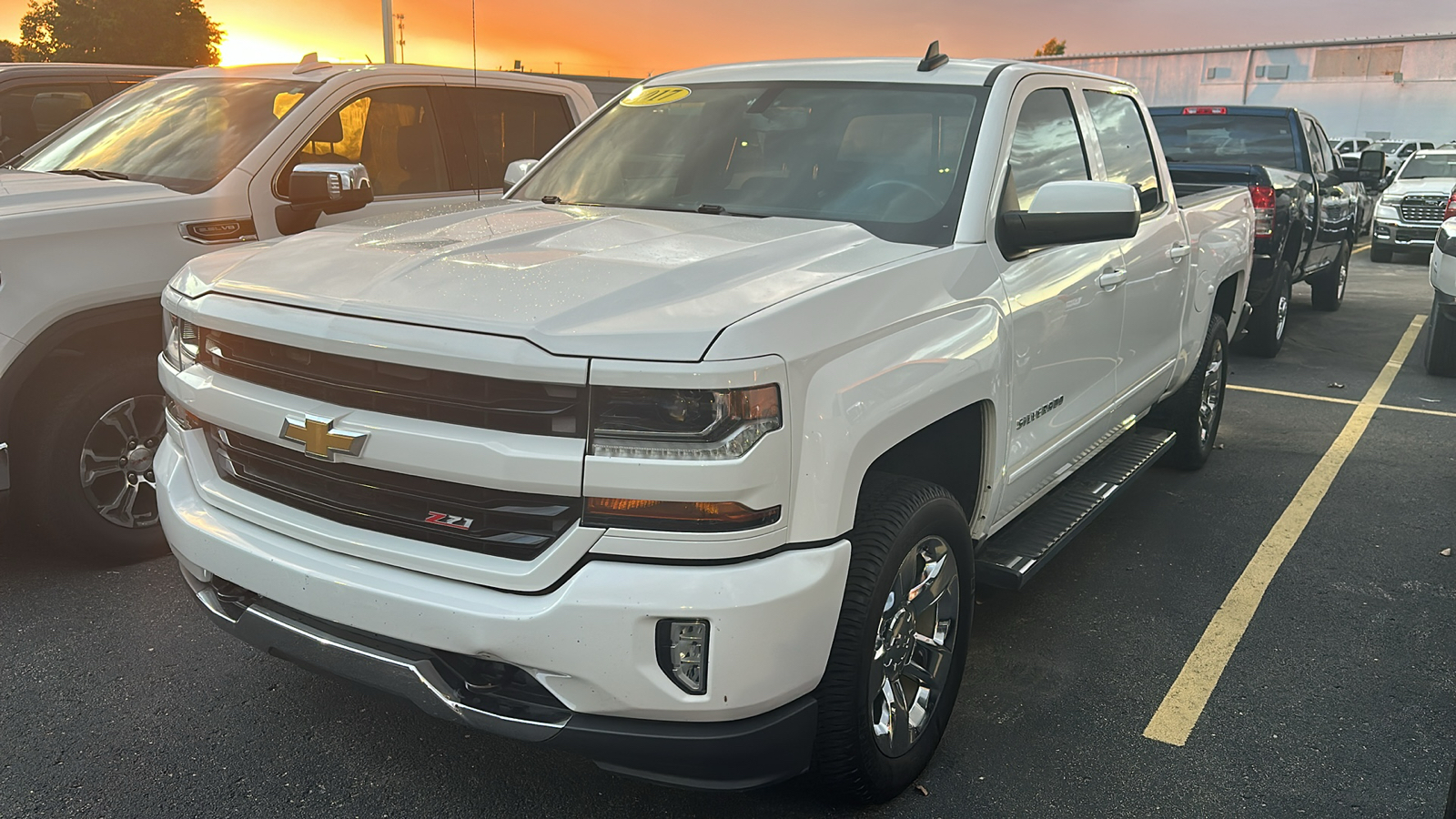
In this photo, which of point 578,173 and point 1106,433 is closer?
point 578,173

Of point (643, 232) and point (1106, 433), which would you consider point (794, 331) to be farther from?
point (1106, 433)

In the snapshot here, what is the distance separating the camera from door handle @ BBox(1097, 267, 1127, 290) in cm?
388

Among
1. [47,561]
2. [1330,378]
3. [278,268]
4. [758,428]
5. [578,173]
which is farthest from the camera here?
[1330,378]

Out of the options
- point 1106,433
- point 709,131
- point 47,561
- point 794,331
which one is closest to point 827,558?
point 794,331

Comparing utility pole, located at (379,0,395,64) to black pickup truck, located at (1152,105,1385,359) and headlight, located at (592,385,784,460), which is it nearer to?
black pickup truck, located at (1152,105,1385,359)

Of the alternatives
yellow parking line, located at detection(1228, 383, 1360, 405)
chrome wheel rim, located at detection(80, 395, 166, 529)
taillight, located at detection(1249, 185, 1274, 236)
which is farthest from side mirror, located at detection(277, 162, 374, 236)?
taillight, located at detection(1249, 185, 1274, 236)

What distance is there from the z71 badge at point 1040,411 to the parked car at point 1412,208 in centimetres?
1533

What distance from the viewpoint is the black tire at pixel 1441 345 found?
8172 millimetres

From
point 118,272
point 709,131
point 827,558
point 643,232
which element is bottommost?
point 827,558

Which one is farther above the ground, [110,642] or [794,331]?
[794,331]

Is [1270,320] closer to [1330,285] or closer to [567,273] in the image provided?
[1330,285]

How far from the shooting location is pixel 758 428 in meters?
2.24

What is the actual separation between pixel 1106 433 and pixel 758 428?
2.60 m

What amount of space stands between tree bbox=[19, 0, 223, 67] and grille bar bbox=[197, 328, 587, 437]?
152 feet
